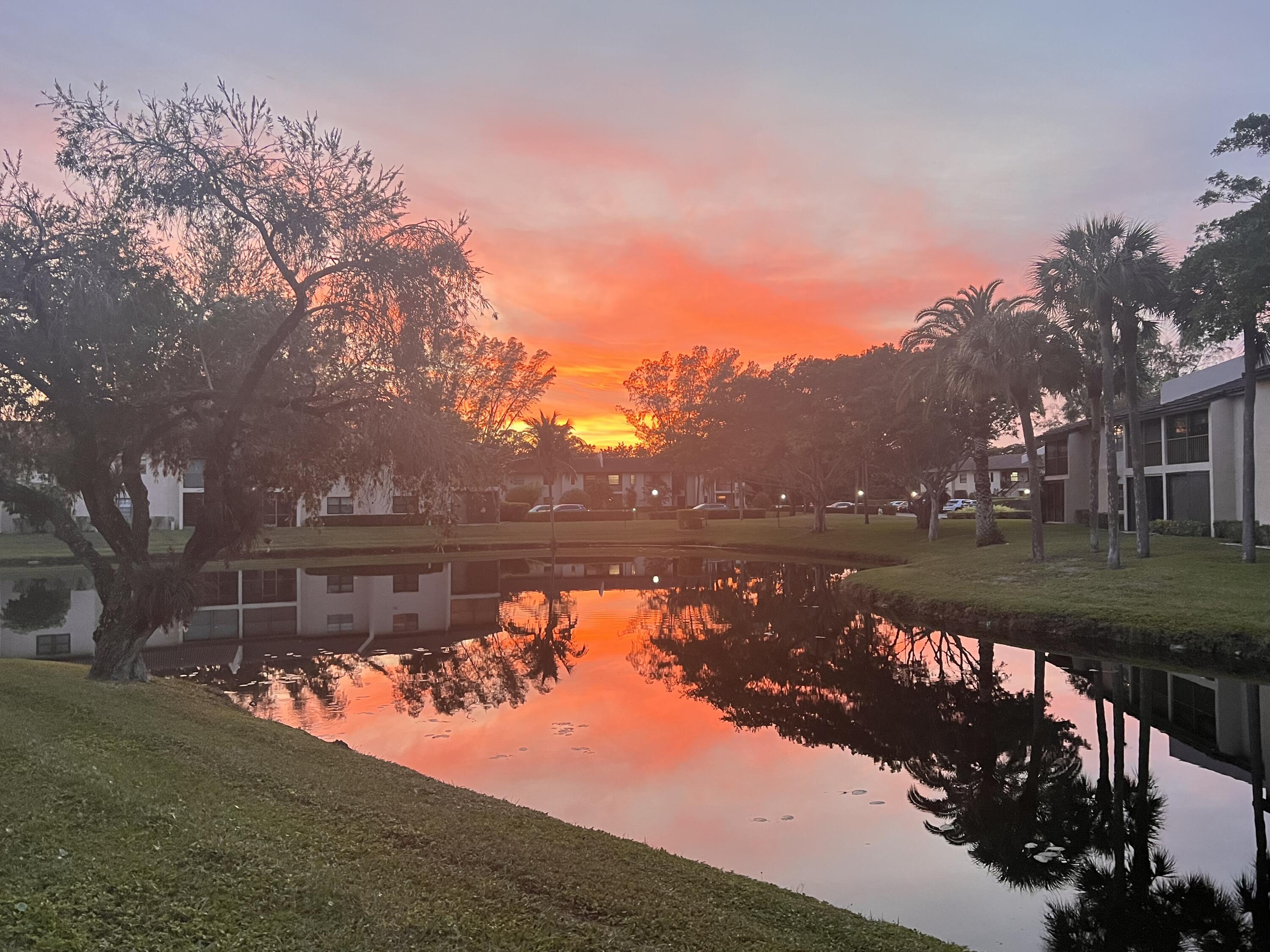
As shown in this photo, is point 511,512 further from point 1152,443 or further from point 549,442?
point 1152,443

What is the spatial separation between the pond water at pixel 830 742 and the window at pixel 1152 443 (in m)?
23.7

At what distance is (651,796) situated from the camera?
1135 centimetres

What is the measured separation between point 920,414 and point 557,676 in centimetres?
3269

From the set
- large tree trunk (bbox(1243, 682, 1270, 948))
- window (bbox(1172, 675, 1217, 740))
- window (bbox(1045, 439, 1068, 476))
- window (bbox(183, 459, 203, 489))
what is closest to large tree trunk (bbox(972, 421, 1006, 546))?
window (bbox(1045, 439, 1068, 476))

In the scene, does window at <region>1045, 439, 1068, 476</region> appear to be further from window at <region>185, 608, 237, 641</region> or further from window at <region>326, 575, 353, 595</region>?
window at <region>185, 608, 237, 641</region>

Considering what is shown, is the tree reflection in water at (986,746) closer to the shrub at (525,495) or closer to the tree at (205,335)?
the tree at (205,335)

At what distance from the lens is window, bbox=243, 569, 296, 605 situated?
32.8 meters

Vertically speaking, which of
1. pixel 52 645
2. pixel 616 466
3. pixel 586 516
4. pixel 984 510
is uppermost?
pixel 616 466

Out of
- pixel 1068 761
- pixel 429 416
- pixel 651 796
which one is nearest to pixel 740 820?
→ pixel 651 796

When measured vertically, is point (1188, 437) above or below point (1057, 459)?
above

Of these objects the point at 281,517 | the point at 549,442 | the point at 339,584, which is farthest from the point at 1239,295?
the point at 281,517

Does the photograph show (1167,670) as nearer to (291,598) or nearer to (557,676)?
(557,676)

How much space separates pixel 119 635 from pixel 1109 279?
26.9 m

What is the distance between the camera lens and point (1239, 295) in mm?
21344
